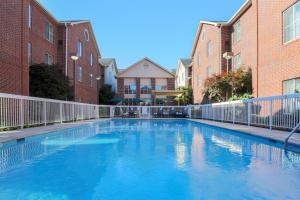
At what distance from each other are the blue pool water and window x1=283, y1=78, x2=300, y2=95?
15.9 ft

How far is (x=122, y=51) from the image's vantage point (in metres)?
37.5

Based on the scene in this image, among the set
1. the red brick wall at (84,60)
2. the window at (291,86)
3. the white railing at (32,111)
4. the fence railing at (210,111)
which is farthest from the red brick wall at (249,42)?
the red brick wall at (84,60)

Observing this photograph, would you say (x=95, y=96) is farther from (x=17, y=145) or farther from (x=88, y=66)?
(x=17, y=145)

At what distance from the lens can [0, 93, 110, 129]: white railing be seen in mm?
9788

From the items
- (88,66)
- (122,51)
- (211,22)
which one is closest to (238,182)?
(211,22)

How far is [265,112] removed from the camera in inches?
416

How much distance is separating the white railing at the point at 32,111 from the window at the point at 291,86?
1048 cm

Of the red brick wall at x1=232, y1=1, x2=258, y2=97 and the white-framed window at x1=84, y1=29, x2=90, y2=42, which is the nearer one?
the red brick wall at x1=232, y1=1, x2=258, y2=97

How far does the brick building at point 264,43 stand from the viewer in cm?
1157

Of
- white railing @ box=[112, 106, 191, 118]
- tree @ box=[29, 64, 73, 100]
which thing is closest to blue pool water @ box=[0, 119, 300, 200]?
tree @ box=[29, 64, 73, 100]

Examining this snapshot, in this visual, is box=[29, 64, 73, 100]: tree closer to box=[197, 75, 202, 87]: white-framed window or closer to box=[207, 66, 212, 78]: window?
box=[207, 66, 212, 78]: window

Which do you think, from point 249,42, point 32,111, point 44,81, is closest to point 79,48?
point 44,81

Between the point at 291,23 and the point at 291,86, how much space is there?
2.58 meters

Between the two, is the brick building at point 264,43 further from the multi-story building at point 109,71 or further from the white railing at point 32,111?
the multi-story building at point 109,71
